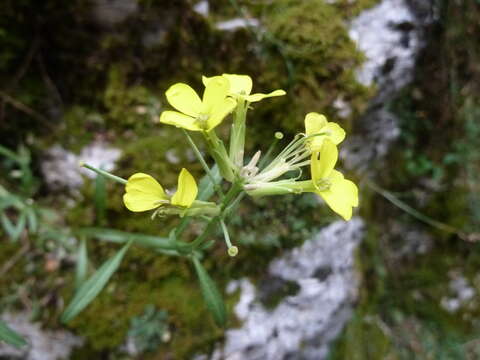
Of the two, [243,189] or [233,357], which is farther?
[233,357]

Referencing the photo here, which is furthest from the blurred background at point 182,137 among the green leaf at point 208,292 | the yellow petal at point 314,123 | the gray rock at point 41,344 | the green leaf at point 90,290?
the yellow petal at point 314,123

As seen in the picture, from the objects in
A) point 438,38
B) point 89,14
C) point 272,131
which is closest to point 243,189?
point 272,131

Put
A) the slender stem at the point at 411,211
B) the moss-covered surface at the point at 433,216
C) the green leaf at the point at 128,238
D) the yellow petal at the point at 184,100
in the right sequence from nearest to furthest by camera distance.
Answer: the yellow petal at the point at 184,100 < the green leaf at the point at 128,238 < the moss-covered surface at the point at 433,216 < the slender stem at the point at 411,211

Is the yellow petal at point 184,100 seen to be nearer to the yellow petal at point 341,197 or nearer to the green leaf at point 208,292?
the yellow petal at point 341,197

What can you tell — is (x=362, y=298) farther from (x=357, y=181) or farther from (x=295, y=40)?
(x=295, y=40)

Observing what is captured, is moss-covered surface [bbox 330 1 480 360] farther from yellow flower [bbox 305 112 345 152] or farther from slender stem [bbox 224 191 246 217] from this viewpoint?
slender stem [bbox 224 191 246 217]

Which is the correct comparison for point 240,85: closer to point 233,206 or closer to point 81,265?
point 233,206
